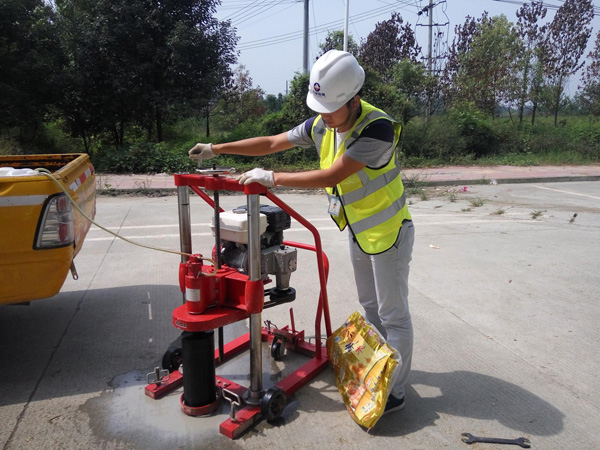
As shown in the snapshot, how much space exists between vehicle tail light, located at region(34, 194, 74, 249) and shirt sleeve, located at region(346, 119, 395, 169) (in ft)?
5.87

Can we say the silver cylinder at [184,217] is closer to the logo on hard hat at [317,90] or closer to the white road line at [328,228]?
the logo on hard hat at [317,90]

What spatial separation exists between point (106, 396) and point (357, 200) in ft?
6.16

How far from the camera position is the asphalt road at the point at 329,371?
261 centimetres

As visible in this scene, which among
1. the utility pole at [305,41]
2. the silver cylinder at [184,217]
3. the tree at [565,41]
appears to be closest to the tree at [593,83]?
A: the tree at [565,41]

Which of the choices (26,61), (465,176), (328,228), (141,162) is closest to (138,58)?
(26,61)

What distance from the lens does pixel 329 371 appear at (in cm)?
322

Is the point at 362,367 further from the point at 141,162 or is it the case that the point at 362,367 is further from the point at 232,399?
the point at 141,162

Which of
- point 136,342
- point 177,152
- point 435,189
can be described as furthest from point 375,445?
point 177,152

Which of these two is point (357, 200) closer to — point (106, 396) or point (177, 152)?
point (106, 396)

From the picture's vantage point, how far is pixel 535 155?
19.3 m

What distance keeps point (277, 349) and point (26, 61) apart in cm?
1451

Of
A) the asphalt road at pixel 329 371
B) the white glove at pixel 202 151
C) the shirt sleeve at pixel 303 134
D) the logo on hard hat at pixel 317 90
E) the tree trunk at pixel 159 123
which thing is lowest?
the asphalt road at pixel 329 371

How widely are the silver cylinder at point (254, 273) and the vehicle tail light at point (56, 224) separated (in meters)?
1.28

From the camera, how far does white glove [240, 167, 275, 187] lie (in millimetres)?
2389
